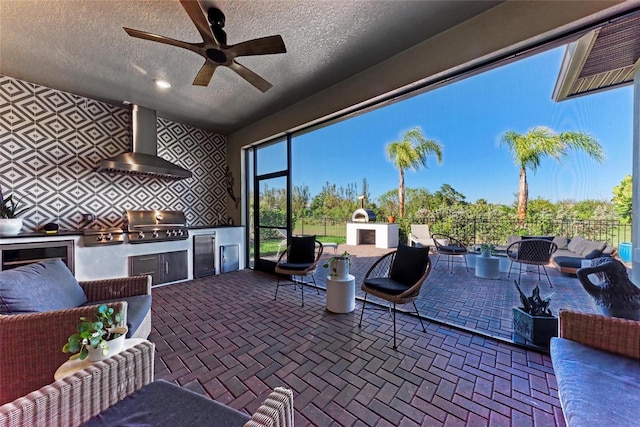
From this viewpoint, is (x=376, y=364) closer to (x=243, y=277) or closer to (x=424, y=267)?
(x=424, y=267)

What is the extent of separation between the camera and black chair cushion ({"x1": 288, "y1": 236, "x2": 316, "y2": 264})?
12.1 feet

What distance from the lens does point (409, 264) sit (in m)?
2.62

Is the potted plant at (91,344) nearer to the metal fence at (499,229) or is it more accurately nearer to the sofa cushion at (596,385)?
the sofa cushion at (596,385)

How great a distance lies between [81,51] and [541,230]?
18.2ft

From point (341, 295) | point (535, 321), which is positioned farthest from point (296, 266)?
point (535, 321)

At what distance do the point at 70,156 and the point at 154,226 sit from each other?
1.62m

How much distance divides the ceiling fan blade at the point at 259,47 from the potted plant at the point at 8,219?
367 cm

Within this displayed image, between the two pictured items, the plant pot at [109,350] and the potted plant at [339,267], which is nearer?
the plant pot at [109,350]

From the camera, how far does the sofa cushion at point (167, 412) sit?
3.12ft

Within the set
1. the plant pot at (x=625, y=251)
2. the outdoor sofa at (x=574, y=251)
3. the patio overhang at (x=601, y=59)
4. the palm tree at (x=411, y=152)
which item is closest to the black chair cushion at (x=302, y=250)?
the palm tree at (x=411, y=152)

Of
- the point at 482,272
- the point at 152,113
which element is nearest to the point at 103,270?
the point at 152,113

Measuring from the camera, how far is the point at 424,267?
2.48 metres

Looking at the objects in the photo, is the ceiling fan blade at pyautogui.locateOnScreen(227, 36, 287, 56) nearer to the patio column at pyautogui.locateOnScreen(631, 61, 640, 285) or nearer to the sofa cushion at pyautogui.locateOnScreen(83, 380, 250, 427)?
the sofa cushion at pyautogui.locateOnScreen(83, 380, 250, 427)

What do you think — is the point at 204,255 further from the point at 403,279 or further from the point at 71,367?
the point at 403,279
